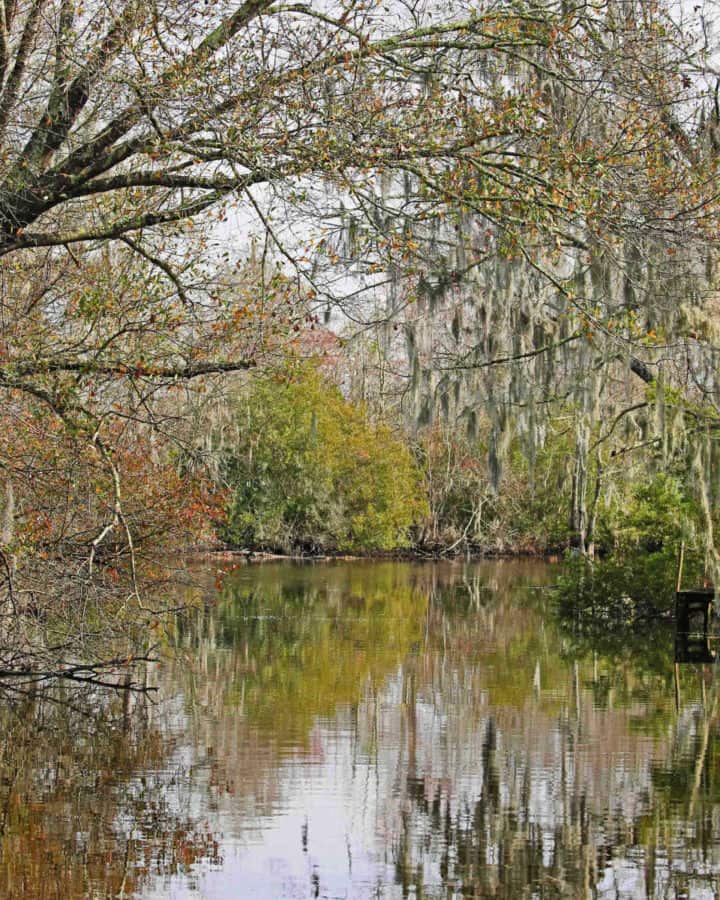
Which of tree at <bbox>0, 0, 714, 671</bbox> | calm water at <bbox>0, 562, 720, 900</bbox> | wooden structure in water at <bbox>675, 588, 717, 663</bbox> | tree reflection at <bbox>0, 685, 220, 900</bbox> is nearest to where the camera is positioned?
tree reflection at <bbox>0, 685, 220, 900</bbox>

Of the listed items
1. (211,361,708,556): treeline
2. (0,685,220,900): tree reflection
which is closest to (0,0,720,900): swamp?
(0,685,220,900): tree reflection

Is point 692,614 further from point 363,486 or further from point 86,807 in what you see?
point 363,486

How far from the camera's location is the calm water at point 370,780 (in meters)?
6.59

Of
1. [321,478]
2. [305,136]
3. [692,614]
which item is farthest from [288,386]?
[321,478]

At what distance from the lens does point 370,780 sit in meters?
8.79

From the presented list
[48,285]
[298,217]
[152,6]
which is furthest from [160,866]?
[48,285]

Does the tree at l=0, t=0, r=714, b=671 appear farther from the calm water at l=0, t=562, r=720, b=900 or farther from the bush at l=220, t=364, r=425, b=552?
the bush at l=220, t=364, r=425, b=552

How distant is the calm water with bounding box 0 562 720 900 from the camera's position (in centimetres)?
659

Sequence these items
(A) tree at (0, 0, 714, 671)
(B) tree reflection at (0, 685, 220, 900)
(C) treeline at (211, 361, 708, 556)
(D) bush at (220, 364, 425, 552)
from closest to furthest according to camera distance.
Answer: (B) tree reflection at (0, 685, 220, 900) < (A) tree at (0, 0, 714, 671) < (C) treeline at (211, 361, 708, 556) < (D) bush at (220, 364, 425, 552)

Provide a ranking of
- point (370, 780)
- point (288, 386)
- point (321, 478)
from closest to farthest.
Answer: point (370, 780)
point (288, 386)
point (321, 478)

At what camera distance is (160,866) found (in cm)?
667

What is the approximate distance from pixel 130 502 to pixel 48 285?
350 centimetres

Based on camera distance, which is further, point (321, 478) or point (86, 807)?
point (321, 478)

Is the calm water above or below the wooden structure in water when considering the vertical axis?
below
